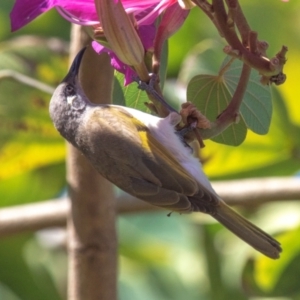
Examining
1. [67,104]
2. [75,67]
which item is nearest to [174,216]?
[67,104]

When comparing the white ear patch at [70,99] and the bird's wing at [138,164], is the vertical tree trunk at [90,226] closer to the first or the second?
the bird's wing at [138,164]

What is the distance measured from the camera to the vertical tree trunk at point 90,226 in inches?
75.0

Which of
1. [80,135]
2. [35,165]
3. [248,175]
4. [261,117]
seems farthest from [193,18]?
[261,117]

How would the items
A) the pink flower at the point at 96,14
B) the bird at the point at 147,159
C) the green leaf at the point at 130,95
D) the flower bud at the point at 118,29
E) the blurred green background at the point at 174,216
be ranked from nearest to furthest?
the flower bud at the point at 118,29, the pink flower at the point at 96,14, the green leaf at the point at 130,95, the bird at the point at 147,159, the blurred green background at the point at 174,216

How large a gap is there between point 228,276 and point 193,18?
1086 mm

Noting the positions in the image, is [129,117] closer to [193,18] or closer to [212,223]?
[212,223]

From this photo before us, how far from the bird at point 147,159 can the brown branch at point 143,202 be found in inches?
9.8

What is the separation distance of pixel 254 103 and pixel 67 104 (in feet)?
2.40

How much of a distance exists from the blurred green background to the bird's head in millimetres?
294

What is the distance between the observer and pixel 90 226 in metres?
1.94

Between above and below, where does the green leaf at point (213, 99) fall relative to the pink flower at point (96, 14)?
below

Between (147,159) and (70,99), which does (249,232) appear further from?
(70,99)

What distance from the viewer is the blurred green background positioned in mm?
2721

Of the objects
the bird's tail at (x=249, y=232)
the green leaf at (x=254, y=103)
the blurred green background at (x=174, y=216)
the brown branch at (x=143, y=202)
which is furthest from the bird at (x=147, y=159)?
the blurred green background at (x=174, y=216)
